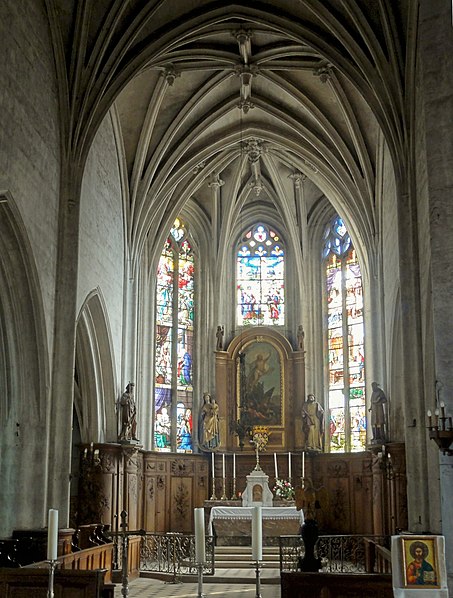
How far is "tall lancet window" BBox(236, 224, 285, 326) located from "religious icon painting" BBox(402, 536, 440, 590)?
71.5 ft

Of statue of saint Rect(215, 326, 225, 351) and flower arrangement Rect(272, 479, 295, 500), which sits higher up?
statue of saint Rect(215, 326, 225, 351)

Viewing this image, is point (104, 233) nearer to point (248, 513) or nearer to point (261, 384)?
point (248, 513)

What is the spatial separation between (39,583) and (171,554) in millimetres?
10846

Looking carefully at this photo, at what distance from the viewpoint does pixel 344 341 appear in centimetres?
2698

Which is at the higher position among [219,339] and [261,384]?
[219,339]

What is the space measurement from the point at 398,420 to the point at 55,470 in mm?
9402

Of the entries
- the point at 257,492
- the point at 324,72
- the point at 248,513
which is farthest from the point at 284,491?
the point at 324,72

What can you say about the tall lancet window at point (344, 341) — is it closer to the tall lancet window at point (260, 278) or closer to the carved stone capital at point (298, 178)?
the tall lancet window at point (260, 278)

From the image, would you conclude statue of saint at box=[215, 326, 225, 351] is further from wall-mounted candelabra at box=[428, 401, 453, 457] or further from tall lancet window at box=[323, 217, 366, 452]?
wall-mounted candelabra at box=[428, 401, 453, 457]

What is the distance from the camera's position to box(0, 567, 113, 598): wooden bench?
433 inches

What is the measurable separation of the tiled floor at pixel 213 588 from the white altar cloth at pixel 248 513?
74.4 inches

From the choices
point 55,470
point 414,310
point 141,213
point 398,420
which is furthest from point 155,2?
point 398,420

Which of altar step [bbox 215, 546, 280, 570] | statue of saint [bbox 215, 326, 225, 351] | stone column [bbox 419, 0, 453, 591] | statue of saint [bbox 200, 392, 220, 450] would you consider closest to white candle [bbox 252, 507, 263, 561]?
stone column [bbox 419, 0, 453, 591]

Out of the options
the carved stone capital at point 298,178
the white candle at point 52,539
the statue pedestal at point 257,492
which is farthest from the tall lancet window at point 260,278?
the white candle at point 52,539
